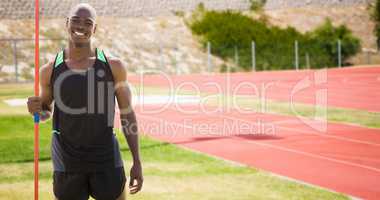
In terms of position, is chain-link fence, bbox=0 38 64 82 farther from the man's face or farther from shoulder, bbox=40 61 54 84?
the man's face

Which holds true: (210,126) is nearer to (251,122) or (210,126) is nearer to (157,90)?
(251,122)

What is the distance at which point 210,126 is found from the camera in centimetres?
1465

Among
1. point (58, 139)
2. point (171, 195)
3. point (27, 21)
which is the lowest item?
point (171, 195)

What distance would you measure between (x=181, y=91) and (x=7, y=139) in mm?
12633

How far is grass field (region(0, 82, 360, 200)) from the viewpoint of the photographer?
7809 mm

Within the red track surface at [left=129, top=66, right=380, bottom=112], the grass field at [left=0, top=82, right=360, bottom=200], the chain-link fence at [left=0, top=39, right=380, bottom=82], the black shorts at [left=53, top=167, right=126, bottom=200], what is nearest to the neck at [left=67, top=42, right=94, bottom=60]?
the black shorts at [left=53, top=167, right=126, bottom=200]

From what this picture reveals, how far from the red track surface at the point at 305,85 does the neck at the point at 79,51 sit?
48.3ft

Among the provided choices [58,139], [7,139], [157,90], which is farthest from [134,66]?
[58,139]

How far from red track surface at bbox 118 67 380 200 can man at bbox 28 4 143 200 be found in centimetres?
462

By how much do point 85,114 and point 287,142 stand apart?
8.75m

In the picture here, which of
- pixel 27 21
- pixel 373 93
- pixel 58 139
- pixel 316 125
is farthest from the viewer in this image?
pixel 27 21

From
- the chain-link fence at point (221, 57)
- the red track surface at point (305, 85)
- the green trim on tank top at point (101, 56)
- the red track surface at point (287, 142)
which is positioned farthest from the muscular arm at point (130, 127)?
the chain-link fence at point (221, 57)

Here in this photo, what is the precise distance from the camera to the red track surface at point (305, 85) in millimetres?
20663

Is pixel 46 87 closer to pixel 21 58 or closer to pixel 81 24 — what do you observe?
pixel 81 24
